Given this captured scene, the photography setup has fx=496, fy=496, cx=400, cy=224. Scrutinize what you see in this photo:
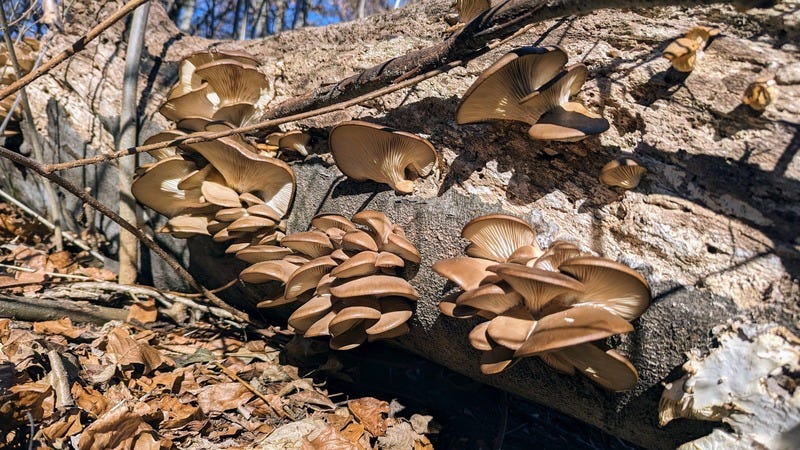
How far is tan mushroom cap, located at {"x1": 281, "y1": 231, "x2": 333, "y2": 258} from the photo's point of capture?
8.01ft

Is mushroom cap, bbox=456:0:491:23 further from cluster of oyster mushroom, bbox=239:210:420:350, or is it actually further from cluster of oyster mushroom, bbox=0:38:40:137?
cluster of oyster mushroom, bbox=0:38:40:137

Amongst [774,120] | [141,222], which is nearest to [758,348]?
[774,120]

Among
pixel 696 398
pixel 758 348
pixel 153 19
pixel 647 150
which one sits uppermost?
pixel 153 19

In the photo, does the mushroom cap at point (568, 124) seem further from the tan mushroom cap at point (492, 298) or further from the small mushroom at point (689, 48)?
the tan mushroom cap at point (492, 298)

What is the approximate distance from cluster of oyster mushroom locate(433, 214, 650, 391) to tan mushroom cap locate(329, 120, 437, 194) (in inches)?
22.0

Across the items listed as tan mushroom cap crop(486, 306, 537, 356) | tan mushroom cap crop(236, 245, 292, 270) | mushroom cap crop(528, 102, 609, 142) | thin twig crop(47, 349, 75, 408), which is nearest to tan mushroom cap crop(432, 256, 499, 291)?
tan mushroom cap crop(486, 306, 537, 356)

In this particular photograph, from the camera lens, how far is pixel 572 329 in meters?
1.62

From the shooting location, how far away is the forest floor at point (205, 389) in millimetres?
2324

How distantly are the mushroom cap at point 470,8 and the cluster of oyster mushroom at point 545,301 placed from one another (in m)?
1.27

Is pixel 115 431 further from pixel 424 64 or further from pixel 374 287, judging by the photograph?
pixel 424 64

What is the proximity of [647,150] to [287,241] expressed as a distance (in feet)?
5.52

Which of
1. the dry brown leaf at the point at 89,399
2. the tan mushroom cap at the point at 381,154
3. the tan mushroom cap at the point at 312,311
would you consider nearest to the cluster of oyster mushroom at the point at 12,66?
the dry brown leaf at the point at 89,399

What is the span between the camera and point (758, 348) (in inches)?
64.4

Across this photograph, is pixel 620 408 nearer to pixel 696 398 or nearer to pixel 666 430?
pixel 666 430
